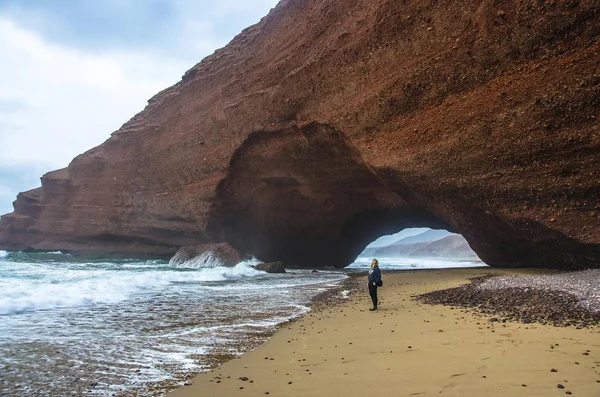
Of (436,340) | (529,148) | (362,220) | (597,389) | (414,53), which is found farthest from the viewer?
(362,220)

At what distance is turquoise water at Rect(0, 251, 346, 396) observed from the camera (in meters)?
4.71

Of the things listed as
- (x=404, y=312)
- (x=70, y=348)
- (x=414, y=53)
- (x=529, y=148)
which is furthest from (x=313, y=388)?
(x=414, y=53)

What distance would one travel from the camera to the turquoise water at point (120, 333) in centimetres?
471

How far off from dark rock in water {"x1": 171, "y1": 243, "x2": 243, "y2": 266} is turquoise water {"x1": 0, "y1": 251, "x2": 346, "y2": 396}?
14.0m

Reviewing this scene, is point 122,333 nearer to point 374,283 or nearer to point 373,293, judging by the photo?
point 373,293

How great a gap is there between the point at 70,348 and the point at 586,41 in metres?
15.9

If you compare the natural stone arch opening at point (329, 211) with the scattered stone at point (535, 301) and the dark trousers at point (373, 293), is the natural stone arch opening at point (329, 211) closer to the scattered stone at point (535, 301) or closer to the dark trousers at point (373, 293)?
the scattered stone at point (535, 301)

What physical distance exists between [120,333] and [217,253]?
21.3 m

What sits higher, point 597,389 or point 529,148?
point 529,148

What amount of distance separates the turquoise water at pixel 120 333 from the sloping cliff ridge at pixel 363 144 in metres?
8.48

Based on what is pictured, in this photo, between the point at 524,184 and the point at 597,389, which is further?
the point at 524,184

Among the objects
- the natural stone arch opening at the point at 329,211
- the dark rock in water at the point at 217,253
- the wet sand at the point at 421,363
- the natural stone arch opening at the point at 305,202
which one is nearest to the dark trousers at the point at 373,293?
the wet sand at the point at 421,363

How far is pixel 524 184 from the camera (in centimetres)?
1489

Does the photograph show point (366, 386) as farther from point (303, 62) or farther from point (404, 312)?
point (303, 62)
